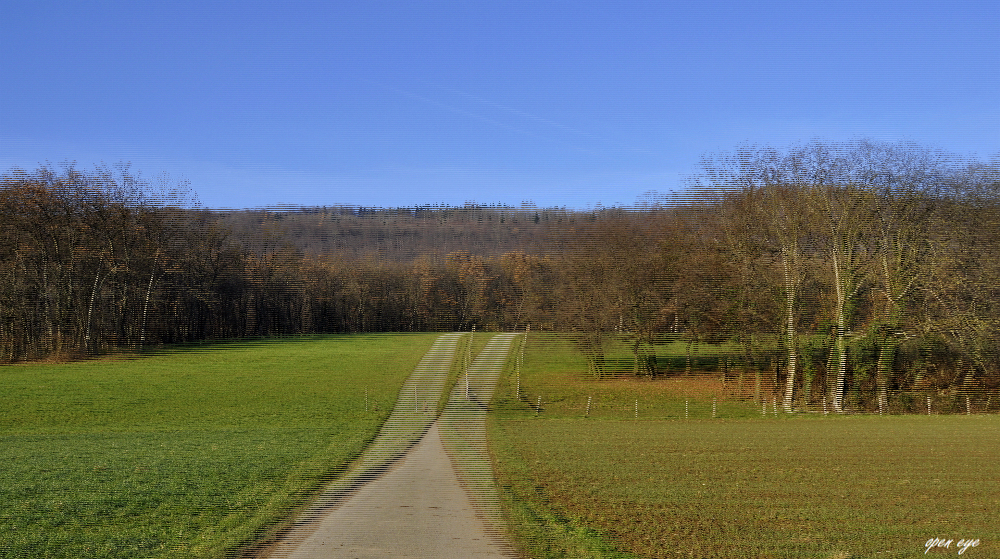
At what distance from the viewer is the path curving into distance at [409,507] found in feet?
21.4

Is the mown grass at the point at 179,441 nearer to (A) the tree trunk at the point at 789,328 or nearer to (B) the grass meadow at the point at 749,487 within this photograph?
(B) the grass meadow at the point at 749,487

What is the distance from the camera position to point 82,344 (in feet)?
125

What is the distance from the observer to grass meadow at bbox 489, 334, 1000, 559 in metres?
7.00

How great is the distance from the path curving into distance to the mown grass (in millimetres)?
515

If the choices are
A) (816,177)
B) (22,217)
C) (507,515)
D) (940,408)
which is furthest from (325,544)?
(22,217)

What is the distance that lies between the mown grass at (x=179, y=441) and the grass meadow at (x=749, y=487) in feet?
10.9

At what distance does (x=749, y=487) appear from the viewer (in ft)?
33.1

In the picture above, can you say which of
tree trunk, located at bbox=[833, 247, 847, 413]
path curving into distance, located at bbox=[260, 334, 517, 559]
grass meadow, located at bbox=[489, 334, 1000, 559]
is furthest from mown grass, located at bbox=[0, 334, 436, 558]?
tree trunk, located at bbox=[833, 247, 847, 413]

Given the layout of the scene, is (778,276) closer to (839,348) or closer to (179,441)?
(839,348)

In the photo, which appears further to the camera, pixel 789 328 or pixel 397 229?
pixel 397 229

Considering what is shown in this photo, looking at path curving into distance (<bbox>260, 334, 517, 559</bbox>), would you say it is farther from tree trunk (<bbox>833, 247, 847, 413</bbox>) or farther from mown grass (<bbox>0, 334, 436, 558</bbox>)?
tree trunk (<bbox>833, 247, 847, 413</bbox>)

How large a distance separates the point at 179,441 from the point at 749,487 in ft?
40.1

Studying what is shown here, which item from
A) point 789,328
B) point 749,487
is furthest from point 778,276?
point 749,487

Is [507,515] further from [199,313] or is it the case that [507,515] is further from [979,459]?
[199,313]
